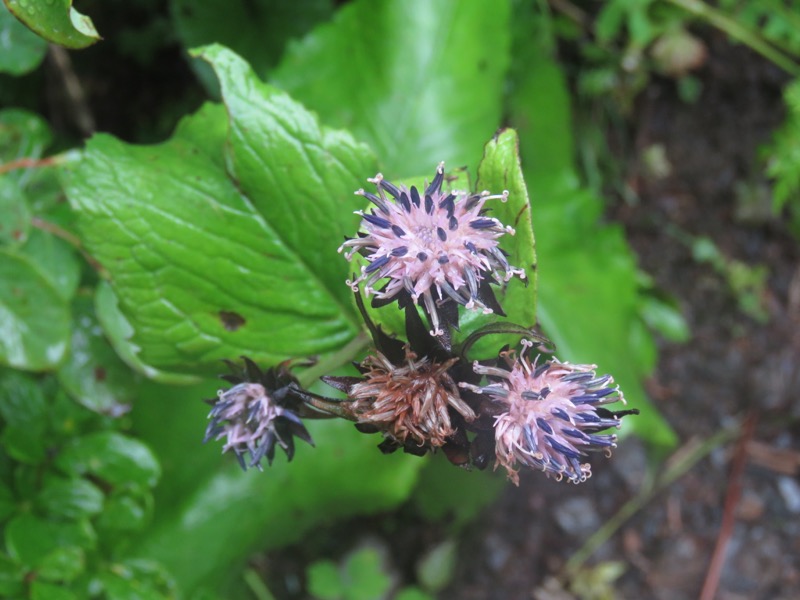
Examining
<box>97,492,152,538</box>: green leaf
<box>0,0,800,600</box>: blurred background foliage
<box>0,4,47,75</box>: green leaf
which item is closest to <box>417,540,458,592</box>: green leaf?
<box>0,0,800,600</box>: blurred background foliage

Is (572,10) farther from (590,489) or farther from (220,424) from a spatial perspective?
(220,424)

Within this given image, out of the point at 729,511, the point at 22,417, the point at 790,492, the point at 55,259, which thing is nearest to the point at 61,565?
the point at 22,417

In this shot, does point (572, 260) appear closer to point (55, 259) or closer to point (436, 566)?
point (436, 566)

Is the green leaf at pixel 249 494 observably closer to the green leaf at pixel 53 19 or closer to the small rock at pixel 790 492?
the green leaf at pixel 53 19

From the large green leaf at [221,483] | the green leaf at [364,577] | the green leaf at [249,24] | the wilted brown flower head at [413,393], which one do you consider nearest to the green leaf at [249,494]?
the large green leaf at [221,483]

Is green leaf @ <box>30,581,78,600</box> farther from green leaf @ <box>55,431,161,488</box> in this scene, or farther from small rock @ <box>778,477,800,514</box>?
small rock @ <box>778,477,800,514</box>

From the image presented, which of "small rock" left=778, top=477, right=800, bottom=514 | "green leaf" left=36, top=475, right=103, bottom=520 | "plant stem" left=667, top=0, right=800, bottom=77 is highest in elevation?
"plant stem" left=667, top=0, right=800, bottom=77

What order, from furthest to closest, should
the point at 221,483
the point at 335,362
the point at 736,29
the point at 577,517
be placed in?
the point at 577,517, the point at 736,29, the point at 221,483, the point at 335,362
